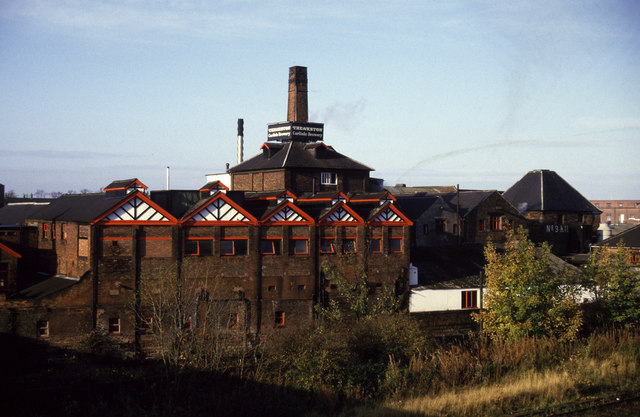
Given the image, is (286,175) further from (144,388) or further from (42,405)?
(42,405)

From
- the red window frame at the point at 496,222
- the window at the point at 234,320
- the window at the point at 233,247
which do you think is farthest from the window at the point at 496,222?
the window at the point at 234,320

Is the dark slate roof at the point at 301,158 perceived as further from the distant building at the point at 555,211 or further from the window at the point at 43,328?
the window at the point at 43,328

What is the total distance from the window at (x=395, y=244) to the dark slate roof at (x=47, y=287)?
1865 centimetres

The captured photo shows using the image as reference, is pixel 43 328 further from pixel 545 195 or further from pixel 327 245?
pixel 545 195

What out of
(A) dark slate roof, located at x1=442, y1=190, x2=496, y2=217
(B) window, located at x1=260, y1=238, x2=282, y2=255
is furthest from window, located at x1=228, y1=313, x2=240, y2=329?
(A) dark slate roof, located at x1=442, y1=190, x2=496, y2=217

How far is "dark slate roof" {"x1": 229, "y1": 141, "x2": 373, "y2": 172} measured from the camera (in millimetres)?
49969

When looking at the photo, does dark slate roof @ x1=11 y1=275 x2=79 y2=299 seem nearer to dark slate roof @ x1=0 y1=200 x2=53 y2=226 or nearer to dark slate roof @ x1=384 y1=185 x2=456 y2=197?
dark slate roof @ x1=0 y1=200 x2=53 y2=226

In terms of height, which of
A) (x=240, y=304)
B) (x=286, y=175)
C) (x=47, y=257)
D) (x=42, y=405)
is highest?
(x=286, y=175)

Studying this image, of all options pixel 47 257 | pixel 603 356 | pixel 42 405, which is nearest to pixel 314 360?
pixel 42 405

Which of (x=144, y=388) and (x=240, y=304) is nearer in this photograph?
(x=144, y=388)

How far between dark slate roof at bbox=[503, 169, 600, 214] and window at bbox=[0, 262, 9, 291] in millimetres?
46119

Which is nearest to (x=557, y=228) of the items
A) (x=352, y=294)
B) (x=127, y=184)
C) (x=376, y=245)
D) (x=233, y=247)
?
(x=376, y=245)

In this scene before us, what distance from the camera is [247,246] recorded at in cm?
3769

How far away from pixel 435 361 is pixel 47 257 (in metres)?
25.5
